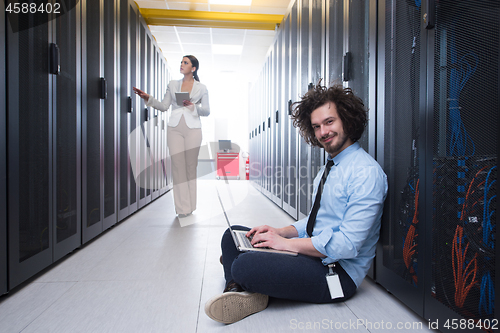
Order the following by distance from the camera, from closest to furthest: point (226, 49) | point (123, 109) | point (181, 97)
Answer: point (123, 109), point (181, 97), point (226, 49)

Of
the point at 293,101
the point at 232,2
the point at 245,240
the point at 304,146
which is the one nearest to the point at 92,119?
the point at 245,240

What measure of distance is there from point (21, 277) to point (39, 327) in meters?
→ 0.46

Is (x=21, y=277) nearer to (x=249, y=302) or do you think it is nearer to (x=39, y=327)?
(x=39, y=327)

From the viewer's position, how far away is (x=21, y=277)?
1373 millimetres

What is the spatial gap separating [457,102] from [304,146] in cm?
179

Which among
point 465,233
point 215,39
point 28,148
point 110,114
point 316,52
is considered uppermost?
point 215,39

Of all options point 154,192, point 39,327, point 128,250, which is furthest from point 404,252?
point 154,192

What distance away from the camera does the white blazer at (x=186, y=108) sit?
3131mm

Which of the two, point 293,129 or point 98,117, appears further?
point 293,129

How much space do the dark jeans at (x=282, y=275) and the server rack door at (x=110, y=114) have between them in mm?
1825

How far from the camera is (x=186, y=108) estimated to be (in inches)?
124

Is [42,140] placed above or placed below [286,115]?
below

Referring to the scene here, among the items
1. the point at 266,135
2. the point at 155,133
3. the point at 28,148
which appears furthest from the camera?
the point at 266,135

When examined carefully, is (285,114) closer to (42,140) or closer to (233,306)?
(42,140)
